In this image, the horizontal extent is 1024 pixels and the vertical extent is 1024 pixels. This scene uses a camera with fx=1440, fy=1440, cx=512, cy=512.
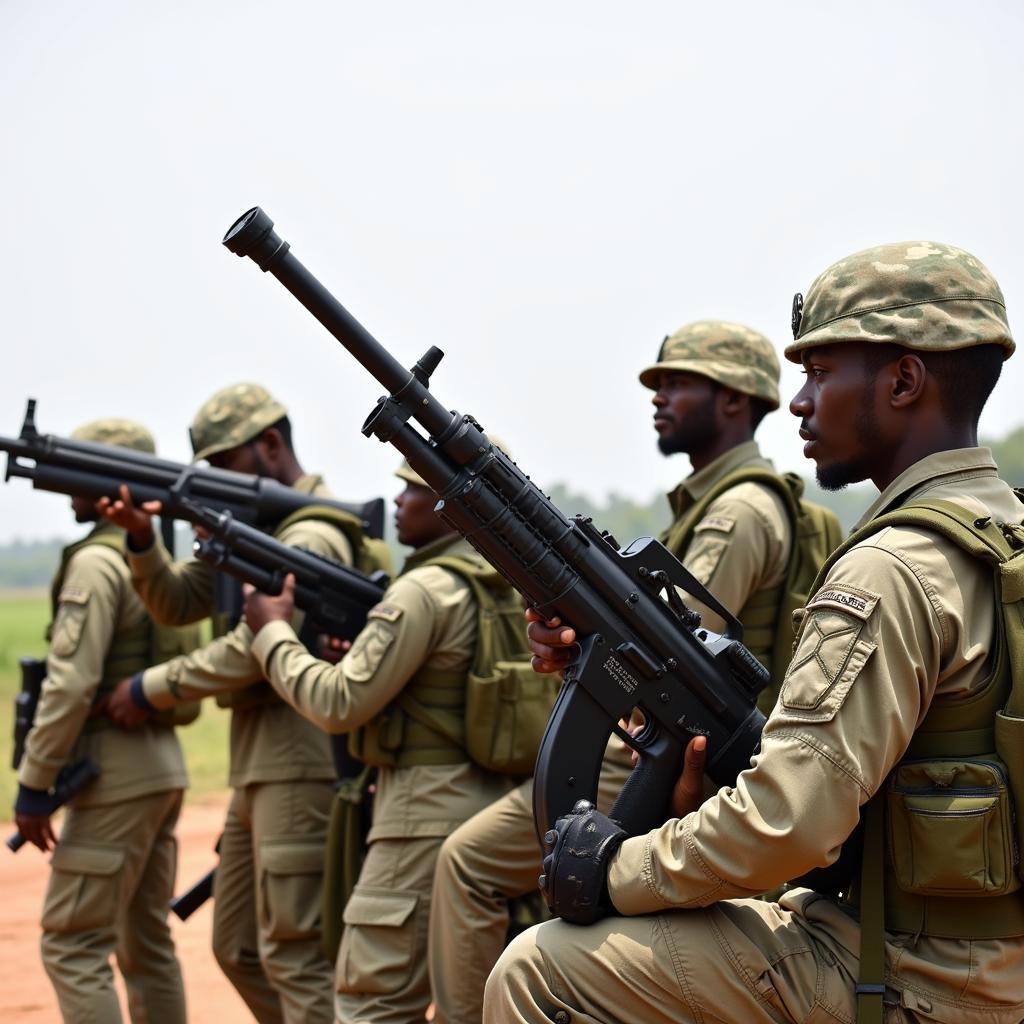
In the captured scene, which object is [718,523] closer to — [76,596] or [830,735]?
[830,735]

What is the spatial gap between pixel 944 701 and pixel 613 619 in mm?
1006

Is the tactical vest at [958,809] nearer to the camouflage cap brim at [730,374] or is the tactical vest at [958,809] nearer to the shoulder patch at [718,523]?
the shoulder patch at [718,523]

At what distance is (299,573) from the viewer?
593cm

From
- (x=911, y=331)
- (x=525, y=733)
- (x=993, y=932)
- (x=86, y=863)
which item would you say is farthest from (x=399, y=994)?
(x=911, y=331)

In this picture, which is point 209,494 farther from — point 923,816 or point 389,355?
point 923,816

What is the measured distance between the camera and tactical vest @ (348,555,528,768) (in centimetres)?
544

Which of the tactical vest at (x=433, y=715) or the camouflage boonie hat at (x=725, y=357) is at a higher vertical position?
the camouflage boonie hat at (x=725, y=357)

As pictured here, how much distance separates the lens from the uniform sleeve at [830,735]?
2.71 metres

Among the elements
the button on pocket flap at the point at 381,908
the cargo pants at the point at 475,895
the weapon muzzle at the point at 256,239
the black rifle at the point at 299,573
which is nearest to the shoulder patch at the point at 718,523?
the cargo pants at the point at 475,895

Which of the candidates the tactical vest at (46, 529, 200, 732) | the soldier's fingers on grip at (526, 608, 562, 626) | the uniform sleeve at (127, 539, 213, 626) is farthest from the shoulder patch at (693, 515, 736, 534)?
the tactical vest at (46, 529, 200, 732)

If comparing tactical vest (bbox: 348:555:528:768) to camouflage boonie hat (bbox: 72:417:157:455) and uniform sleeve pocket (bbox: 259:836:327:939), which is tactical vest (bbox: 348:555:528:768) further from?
camouflage boonie hat (bbox: 72:417:157:455)

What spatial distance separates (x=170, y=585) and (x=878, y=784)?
178 inches

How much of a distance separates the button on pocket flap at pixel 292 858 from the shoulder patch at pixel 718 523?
225 cm

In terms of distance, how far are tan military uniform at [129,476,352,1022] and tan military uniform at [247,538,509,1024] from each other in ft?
1.74
